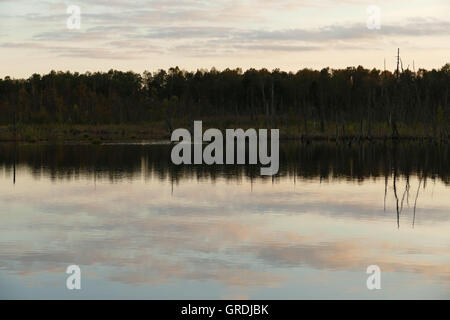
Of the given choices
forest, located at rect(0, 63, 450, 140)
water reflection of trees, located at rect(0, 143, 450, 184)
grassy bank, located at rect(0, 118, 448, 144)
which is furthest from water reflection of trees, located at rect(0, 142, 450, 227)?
forest, located at rect(0, 63, 450, 140)

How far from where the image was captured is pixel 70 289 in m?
13.0

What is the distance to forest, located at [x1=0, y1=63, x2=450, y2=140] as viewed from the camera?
73.7 meters

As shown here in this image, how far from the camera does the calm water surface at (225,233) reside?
43.7ft

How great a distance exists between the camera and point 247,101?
11494 cm

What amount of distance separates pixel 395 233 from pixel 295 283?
5917 mm

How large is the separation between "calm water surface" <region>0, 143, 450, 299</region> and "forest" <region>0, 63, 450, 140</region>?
34.9 meters

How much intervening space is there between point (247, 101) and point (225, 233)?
9716cm

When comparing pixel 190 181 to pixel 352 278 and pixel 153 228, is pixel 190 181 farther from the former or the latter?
pixel 352 278

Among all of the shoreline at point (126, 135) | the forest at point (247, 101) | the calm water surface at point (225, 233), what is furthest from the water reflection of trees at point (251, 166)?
the forest at point (247, 101)

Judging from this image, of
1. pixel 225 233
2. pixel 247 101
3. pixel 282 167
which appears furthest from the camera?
pixel 247 101

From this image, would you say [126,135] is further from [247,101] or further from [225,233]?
[225,233]

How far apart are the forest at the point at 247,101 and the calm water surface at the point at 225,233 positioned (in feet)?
115

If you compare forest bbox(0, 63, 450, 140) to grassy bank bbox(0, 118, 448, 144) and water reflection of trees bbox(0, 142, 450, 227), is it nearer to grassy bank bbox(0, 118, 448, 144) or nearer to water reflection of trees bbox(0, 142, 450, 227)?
grassy bank bbox(0, 118, 448, 144)

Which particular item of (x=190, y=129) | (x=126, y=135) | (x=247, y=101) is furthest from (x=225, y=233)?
(x=247, y=101)
